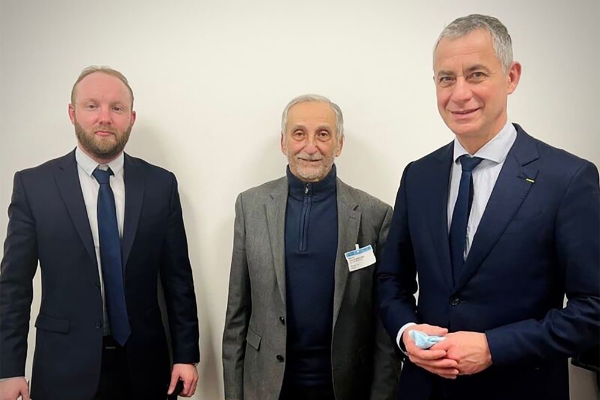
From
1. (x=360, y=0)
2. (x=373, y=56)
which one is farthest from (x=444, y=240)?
(x=360, y=0)

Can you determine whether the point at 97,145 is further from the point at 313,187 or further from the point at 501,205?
the point at 501,205

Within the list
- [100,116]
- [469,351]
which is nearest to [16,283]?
[100,116]

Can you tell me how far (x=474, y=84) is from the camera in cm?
148

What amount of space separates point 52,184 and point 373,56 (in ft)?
5.43

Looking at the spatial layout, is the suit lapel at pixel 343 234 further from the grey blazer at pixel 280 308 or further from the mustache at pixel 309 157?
the mustache at pixel 309 157

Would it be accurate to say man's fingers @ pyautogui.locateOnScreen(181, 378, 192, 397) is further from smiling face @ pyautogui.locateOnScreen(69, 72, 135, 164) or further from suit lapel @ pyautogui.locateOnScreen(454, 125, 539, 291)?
suit lapel @ pyautogui.locateOnScreen(454, 125, 539, 291)

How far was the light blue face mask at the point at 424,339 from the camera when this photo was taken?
144 cm

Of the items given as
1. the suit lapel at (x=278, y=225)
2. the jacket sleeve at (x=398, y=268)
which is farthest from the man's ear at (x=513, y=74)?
the suit lapel at (x=278, y=225)

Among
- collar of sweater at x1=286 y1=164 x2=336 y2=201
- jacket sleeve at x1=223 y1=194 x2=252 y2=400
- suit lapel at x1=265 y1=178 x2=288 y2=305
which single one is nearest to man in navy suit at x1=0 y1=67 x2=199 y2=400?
jacket sleeve at x1=223 y1=194 x2=252 y2=400

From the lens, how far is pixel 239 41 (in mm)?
2461

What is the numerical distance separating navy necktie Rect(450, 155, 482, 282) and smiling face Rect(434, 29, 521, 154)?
0.10 meters

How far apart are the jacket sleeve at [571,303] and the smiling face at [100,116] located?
1.67 m

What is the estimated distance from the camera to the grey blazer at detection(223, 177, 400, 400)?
1955 mm

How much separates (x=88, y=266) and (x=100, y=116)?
0.64 meters
